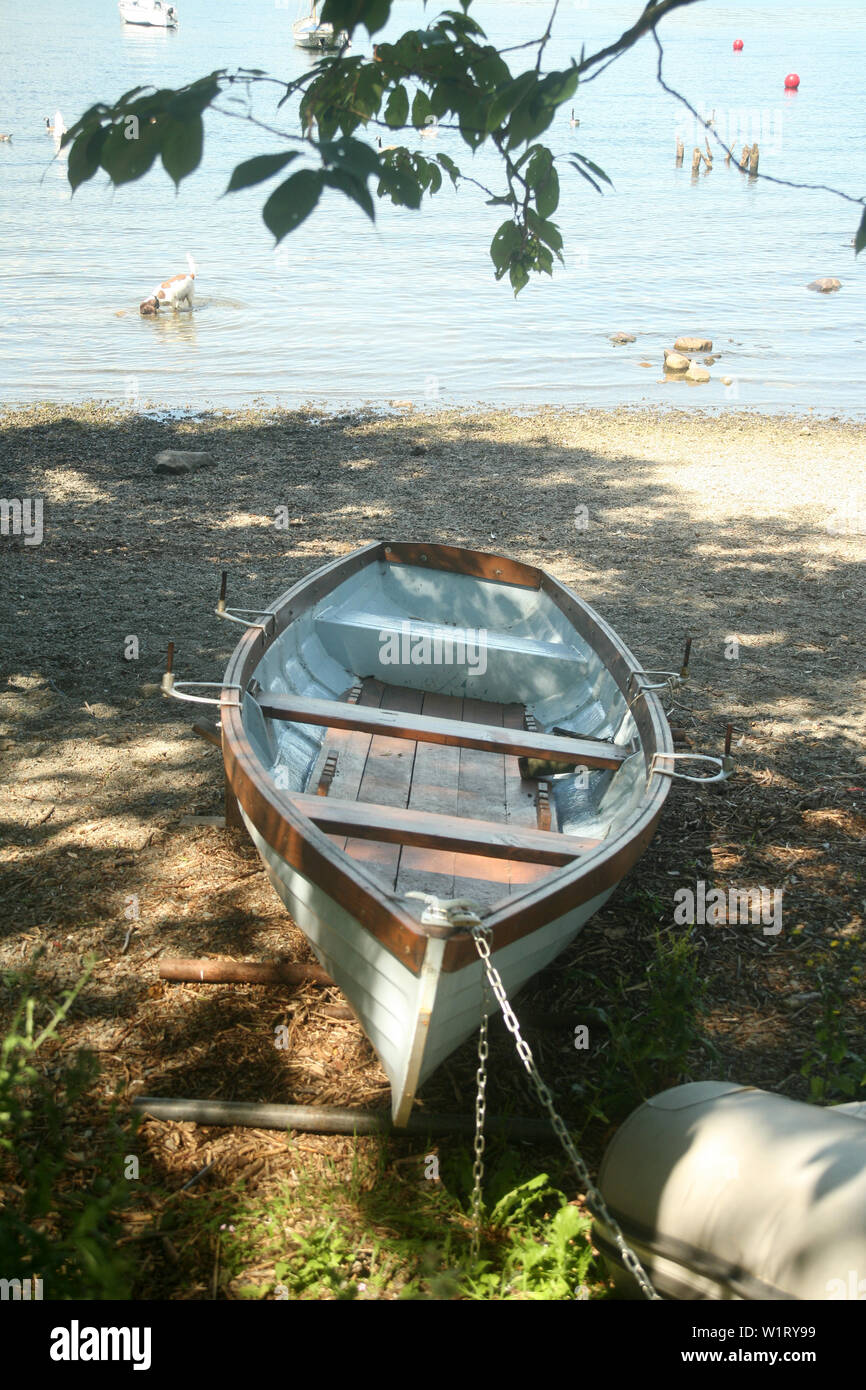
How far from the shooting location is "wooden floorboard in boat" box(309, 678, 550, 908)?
4133mm

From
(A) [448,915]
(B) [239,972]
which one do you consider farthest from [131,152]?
(B) [239,972]

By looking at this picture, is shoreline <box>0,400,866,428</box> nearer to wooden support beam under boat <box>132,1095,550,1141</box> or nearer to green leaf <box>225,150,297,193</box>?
wooden support beam under boat <box>132,1095,550,1141</box>

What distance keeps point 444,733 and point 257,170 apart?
131 inches

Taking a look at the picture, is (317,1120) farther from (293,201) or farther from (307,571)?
(307,571)

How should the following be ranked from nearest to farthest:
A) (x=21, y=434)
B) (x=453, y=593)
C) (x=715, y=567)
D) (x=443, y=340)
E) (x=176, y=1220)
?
(x=176, y=1220), (x=453, y=593), (x=715, y=567), (x=21, y=434), (x=443, y=340)

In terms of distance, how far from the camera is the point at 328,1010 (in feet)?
13.4

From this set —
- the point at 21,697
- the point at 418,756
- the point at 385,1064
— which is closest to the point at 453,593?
the point at 418,756

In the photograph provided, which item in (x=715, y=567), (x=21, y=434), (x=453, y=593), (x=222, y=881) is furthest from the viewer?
(x=21, y=434)

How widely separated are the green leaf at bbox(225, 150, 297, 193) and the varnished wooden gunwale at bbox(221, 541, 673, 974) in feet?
6.04

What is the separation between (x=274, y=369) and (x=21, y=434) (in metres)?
4.74

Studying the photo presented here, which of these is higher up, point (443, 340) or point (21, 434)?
point (443, 340)
